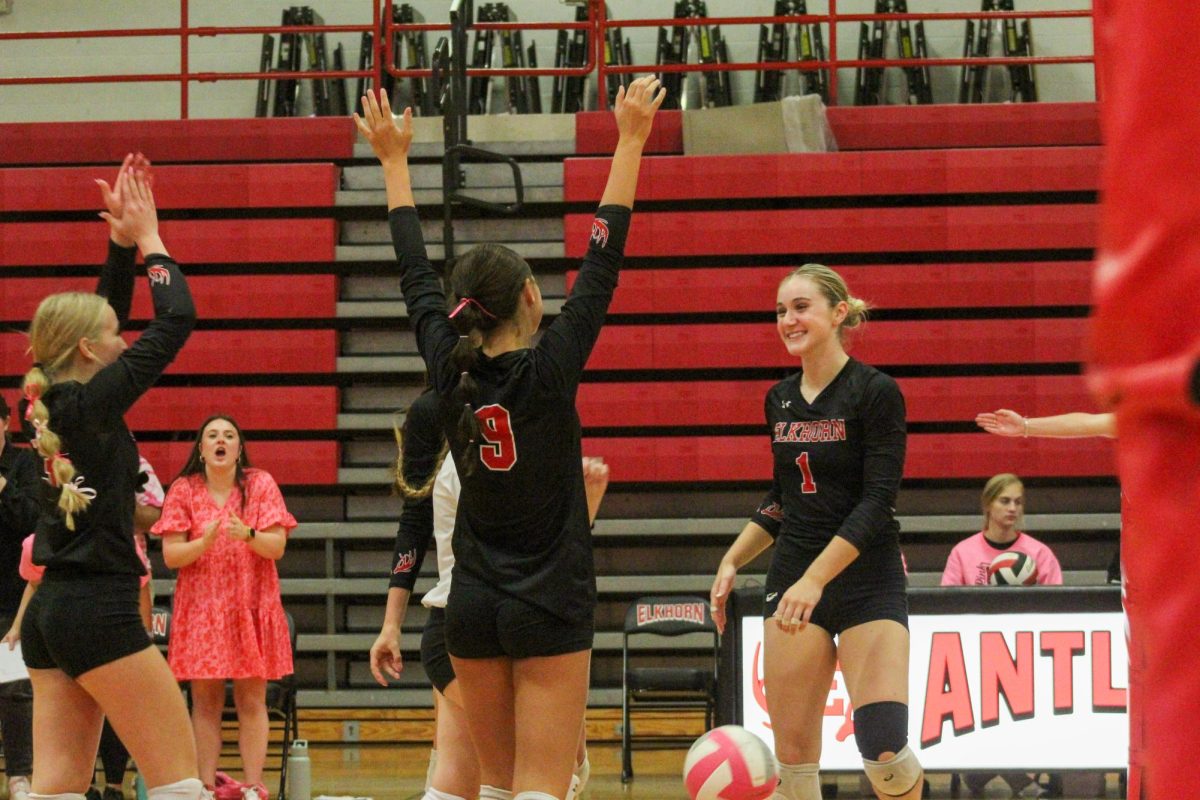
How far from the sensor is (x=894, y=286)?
9.20 metres

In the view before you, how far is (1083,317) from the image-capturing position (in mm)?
9289

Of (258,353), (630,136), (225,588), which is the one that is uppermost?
(630,136)

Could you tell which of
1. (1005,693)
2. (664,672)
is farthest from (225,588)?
(1005,693)

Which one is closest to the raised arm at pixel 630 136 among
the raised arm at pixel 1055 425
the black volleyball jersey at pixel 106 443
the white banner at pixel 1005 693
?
the black volleyball jersey at pixel 106 443

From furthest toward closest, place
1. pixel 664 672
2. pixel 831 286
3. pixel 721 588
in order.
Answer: pixel 664 672, pixel 721 588, pixel 831 286

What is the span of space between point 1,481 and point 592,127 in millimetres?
4925

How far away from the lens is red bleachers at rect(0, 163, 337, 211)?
9508 mm

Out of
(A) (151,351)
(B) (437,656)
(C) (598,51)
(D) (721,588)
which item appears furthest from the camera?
(C) (598,51)

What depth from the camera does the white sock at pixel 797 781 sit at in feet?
14.2

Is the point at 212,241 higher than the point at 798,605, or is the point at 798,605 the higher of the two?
the point at 212,241

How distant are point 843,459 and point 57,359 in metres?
2.34

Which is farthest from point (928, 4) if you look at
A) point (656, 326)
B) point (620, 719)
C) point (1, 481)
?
point (1, 481)

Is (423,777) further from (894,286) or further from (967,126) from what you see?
(967,126)

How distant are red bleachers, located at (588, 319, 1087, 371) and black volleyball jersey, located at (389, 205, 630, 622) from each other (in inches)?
237
